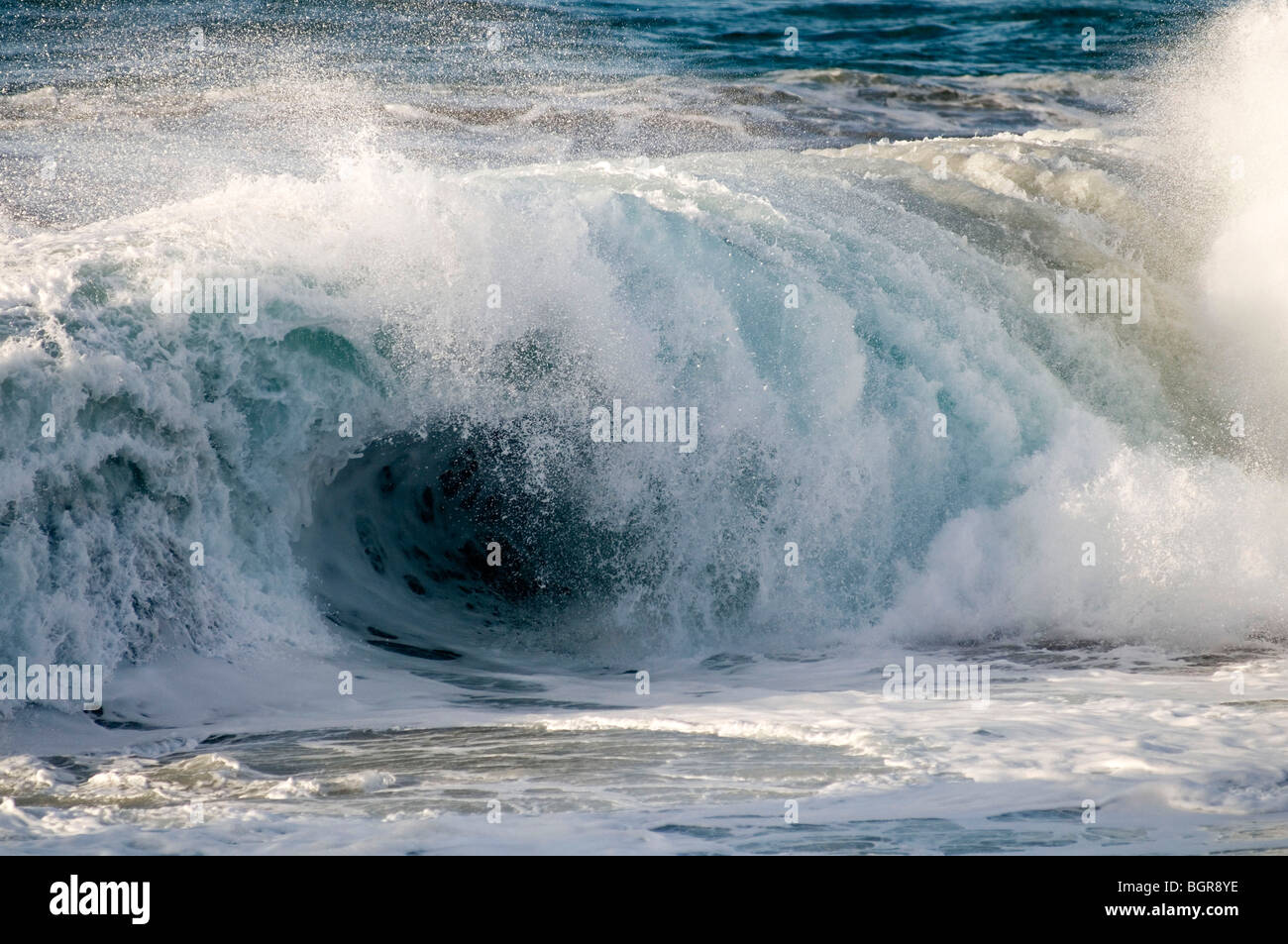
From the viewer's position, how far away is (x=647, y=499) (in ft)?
31.4

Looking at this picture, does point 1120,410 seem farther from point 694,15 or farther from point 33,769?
point 694,15

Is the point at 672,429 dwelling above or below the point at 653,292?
below

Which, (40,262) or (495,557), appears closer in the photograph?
(40,262)

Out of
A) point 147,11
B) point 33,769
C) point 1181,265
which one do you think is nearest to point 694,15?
point 147,11

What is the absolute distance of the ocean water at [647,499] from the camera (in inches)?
233

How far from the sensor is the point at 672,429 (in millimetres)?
9656

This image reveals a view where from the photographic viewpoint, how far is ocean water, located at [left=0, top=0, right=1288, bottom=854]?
5.93 meters

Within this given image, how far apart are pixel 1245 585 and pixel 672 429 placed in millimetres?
4236

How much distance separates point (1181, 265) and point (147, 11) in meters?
15.7

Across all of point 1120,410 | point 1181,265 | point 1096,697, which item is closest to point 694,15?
point 1181,265
